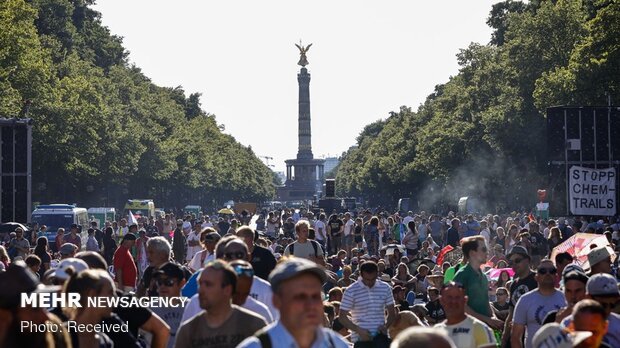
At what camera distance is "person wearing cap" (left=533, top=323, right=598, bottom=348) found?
24.4ft

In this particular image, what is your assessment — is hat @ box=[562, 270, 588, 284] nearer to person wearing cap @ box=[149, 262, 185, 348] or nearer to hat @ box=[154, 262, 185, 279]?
person wearing cap @ box=[149, 262, 185, 348]

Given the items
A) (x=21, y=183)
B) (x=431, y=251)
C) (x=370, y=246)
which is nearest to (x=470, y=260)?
(x=21, y=183)

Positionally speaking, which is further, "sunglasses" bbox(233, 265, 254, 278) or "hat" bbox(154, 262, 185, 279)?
"hat" bbox(154, 262, 185, 279)

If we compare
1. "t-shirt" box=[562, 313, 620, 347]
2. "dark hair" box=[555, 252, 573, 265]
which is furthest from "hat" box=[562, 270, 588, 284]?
"dark hair" box=[555, 252, 573, 265]

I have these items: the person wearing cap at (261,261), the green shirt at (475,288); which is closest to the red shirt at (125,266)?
the person wearing cap at (261,261)

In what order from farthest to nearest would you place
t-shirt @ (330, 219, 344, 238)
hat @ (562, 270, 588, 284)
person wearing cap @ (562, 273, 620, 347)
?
1. t-shirt @ (330, 219, 344, 238)
2. hat @ (562, 270, 588, 284)
3. person wearing cap @ (562, 273, 620, 347)

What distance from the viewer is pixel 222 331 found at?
8961mm

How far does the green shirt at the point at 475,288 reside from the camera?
13594 millimetres

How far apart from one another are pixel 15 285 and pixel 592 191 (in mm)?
19671

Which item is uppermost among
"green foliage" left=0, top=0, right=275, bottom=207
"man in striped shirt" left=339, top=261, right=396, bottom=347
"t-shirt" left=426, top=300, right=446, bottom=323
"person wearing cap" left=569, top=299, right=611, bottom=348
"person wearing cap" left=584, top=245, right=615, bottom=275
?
"green foliage" left=0, top=0, right=275, bottom=207

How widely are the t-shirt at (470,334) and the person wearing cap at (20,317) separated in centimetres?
339

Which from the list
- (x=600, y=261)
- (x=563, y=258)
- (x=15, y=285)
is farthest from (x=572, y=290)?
(x=15, y=285)

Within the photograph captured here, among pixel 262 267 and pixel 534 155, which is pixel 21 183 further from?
pixel 534 155

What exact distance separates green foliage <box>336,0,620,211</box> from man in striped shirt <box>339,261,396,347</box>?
109ft
